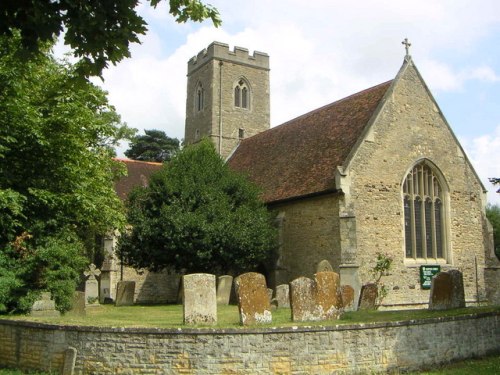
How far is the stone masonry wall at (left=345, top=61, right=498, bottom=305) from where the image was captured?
2111 cm

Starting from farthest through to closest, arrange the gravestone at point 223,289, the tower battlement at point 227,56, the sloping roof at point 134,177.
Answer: the tower battlement at point 227,56
the sloping roof at point 134,177
the gravestone at point 223,289

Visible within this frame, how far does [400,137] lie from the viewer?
2245cm

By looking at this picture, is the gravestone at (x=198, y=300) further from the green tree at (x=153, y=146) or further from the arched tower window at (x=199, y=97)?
the green tree at (x=153, y=146)

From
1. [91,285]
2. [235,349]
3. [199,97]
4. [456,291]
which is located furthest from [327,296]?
[199,97]

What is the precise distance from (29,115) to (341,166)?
435 inches

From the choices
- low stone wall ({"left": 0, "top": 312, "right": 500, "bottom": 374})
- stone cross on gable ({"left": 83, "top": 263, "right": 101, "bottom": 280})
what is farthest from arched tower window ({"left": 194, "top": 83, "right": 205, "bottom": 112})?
low stone wall ({"left": 0, "top": 312, "right": 500, "bottom": 374})

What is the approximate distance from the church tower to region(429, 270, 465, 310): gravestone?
23.6 metres

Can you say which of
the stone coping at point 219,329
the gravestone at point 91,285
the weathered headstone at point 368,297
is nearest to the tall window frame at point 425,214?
the weathered headstone at point 368,297

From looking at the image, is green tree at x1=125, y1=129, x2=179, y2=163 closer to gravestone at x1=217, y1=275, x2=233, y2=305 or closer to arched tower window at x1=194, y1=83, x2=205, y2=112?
arched tower window at x1=194, y1=83, x2=205, y2=112

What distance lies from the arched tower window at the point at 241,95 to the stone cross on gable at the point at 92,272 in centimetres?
1574

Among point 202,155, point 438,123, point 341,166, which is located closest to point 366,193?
point 341,166

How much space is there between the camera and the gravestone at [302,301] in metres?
11.7

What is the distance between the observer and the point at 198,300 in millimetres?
11211

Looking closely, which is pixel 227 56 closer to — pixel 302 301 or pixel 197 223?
pixel 197 223
